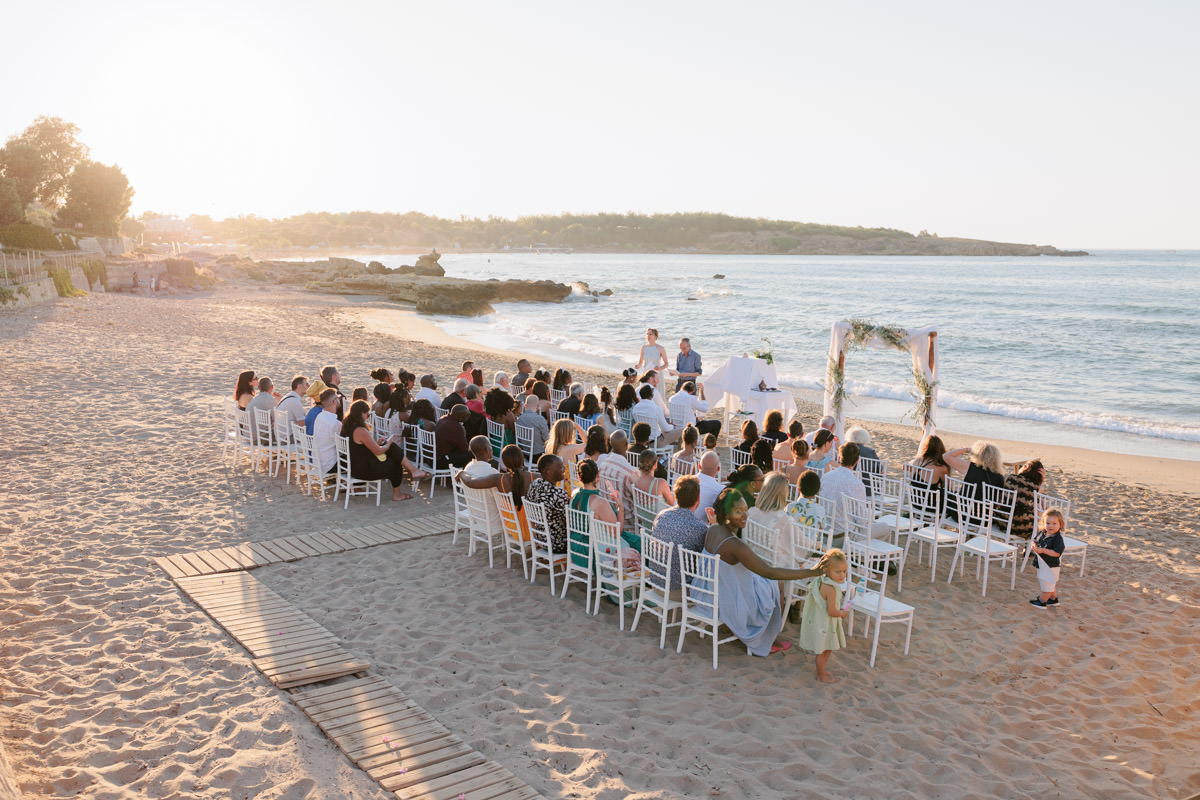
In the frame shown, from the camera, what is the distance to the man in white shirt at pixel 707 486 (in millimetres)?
6277

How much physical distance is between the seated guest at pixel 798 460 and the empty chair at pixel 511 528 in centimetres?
240

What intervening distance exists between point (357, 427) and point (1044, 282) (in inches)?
3096

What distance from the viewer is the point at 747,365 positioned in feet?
39.3

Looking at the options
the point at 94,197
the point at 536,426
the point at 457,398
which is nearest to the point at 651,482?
the point at 536,426

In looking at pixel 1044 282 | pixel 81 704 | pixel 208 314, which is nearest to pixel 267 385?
pixel 81 704

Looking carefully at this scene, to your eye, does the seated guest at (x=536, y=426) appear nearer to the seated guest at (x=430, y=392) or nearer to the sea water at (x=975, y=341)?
the seated guest at (x=430, y=392)

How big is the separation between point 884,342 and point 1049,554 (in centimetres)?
465

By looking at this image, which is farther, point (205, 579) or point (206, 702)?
point (205, 579)

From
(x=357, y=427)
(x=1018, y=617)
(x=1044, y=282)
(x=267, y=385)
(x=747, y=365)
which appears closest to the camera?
(x=1018, y=617)

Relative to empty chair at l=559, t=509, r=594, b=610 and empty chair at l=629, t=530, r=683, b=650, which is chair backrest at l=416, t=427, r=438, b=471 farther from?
empty chair at l=629, t=530, r=683, b=650

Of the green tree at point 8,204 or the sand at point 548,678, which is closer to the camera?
the sand at point 548,678

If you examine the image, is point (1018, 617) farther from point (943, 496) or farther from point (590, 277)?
point (590, 277)

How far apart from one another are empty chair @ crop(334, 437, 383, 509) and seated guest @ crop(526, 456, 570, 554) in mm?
2883

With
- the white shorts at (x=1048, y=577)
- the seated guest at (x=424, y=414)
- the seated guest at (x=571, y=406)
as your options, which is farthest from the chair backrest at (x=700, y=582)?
the seated guest at (x=424, y=414)
